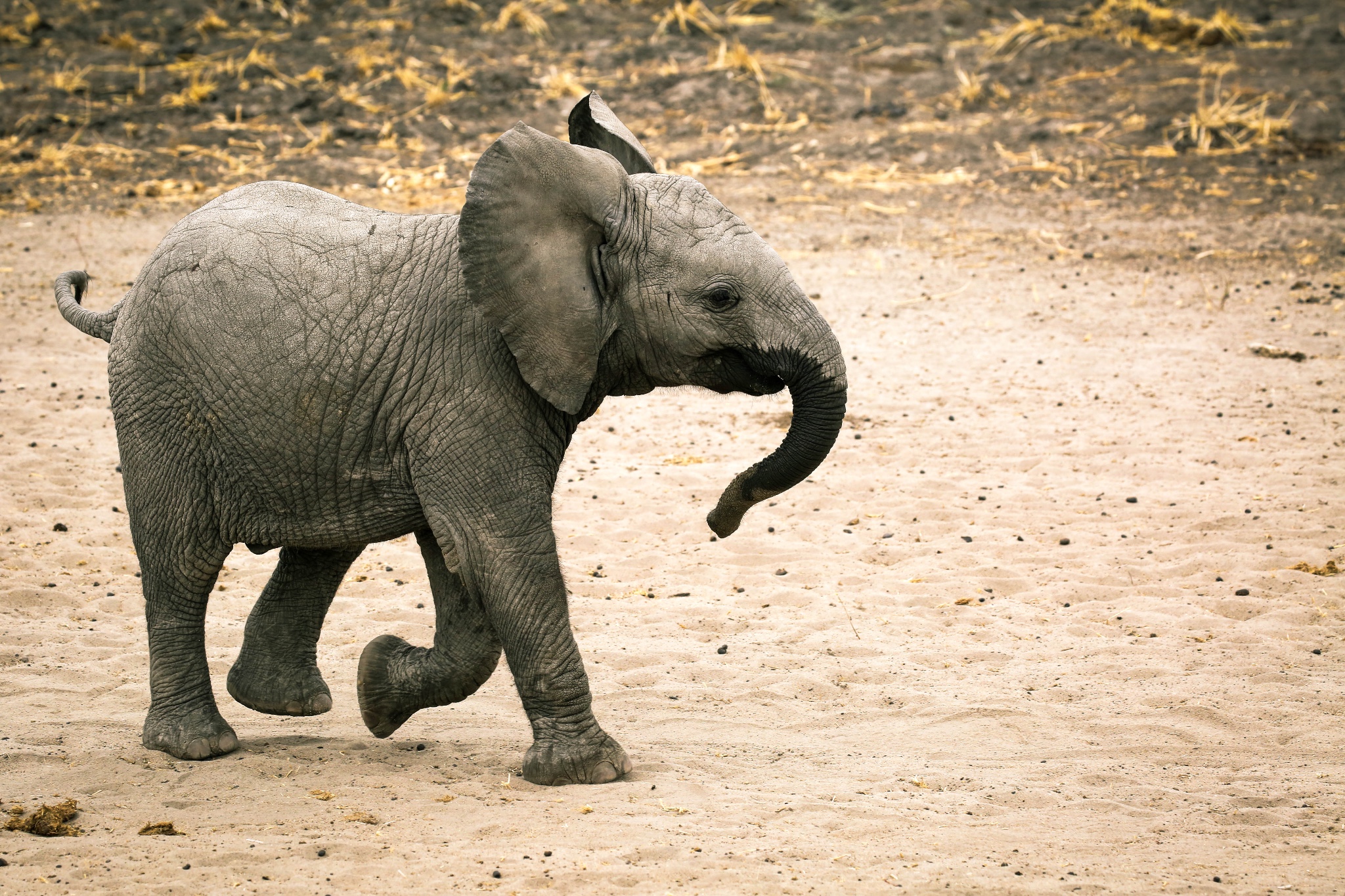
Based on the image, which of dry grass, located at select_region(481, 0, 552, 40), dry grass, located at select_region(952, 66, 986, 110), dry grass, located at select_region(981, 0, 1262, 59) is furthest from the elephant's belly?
dry grass, located at select_region(481, 0, 552, 40)

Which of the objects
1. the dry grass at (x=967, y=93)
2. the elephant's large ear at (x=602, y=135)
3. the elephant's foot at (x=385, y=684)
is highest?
the dry grass at (x=967, y=93)

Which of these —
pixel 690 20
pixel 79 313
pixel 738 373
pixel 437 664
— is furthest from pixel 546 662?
pixel 690 20

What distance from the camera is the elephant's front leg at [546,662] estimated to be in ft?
16.0

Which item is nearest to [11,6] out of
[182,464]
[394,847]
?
[182,464]

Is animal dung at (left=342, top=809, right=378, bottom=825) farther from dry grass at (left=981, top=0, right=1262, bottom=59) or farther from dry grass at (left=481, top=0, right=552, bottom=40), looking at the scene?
dry grass at (left=481, top=0, right=552, bottom=40)

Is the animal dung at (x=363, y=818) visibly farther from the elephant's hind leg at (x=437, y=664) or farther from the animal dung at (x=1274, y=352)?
the animal dung at (x=1274, y=352)

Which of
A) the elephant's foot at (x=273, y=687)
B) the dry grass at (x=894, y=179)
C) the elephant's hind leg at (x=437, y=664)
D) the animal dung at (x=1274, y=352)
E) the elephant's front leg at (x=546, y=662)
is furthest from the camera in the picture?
the dry grass at (x=894, y=179)

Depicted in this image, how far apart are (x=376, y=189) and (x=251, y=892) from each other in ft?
39.0

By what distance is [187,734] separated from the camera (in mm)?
5387

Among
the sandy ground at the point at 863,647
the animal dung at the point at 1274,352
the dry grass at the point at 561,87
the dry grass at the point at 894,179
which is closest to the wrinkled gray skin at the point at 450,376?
the sandy ground at the point at 863,647

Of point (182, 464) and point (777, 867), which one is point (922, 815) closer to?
point (777, 867)

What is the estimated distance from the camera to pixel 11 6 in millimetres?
20266

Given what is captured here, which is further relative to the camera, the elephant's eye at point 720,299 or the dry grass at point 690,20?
the dry grass at point 690,20

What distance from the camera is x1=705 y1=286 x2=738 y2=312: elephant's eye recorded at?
15.6 ft
